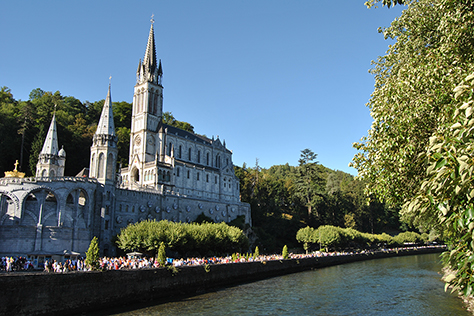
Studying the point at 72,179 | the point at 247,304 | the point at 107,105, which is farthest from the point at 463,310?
the point at 107,105

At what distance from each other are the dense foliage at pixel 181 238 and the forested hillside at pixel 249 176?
20315 millimetres

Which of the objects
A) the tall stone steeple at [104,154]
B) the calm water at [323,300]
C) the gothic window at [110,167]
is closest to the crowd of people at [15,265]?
the calm water at [323,300]

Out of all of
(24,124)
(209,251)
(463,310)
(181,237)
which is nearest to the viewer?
(463,310)

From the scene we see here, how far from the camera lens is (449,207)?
28.0ft

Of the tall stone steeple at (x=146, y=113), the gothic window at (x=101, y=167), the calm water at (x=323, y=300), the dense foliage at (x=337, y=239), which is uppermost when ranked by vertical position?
the tall stone steeple at (x=146, y=113)

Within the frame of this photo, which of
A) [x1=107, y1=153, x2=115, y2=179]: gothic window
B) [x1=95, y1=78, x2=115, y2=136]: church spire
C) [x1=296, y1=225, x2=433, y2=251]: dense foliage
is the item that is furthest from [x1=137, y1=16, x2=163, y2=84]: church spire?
[x1=296, y1=225, x2=433, y2=251]: dense foliage

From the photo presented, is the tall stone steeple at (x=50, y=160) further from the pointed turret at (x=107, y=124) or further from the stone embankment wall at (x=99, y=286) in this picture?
the stone embankment wall at (x=99, y=286)

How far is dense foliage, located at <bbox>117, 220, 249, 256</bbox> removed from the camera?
40125 millimetres

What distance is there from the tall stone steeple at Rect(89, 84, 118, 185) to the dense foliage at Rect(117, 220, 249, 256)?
8743mm

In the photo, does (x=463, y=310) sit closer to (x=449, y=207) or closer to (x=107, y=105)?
(x=449, y=207)

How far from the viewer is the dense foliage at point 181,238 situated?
1580 inches

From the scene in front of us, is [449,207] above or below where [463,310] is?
above

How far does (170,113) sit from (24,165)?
6155cm

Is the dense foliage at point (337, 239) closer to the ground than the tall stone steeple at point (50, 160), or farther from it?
closer to the ground
